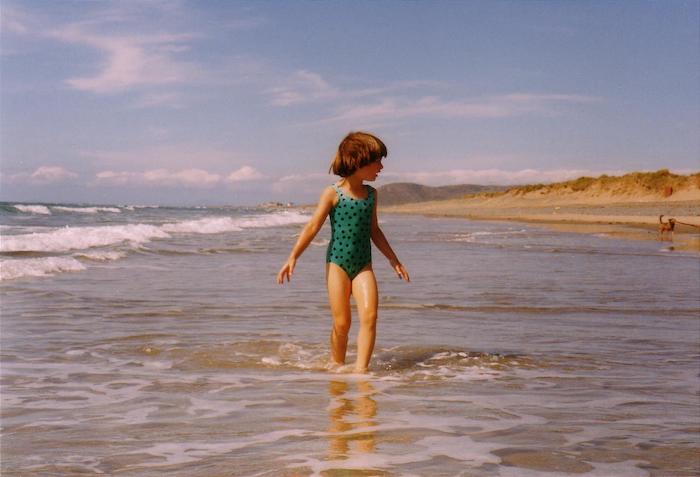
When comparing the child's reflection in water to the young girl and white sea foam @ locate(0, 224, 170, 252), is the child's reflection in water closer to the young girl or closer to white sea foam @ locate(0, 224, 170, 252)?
the young girl

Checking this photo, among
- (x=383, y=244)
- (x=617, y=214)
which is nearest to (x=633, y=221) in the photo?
(x=617, y=214)

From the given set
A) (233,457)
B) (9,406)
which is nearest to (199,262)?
(9,406)

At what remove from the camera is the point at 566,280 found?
12055mm

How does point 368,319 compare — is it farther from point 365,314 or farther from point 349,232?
point 349,232

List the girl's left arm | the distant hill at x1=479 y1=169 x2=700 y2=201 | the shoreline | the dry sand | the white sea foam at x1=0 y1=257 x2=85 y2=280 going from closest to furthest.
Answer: the girl's left arm, the white sea foam at x1=0 y1=257 x2=85 y2=280, the shoreline, the dry sand, the distant hill at x1=479 y1=169 x2=700 y2=201

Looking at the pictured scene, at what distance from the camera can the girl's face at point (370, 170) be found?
17.7 feet

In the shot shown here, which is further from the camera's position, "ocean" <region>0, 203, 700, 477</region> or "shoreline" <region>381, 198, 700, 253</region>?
"shoreline" <region>381, 198, 700, 253</region>

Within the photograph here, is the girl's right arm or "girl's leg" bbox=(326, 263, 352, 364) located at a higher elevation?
the girl's right arm

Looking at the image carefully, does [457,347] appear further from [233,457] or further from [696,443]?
[233,457]

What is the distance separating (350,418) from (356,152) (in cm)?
215

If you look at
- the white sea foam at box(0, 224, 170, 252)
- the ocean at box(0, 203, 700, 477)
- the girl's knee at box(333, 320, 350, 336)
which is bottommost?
the ocean at box(0, 203, 700, 477)

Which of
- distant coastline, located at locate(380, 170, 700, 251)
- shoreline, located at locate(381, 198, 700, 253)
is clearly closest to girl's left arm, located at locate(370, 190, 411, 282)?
shoreline, located at locate(381, 198, 700, 253)

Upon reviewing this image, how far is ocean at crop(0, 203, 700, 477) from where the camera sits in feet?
10.7

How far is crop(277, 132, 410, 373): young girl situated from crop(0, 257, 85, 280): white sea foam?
23.9 feet
